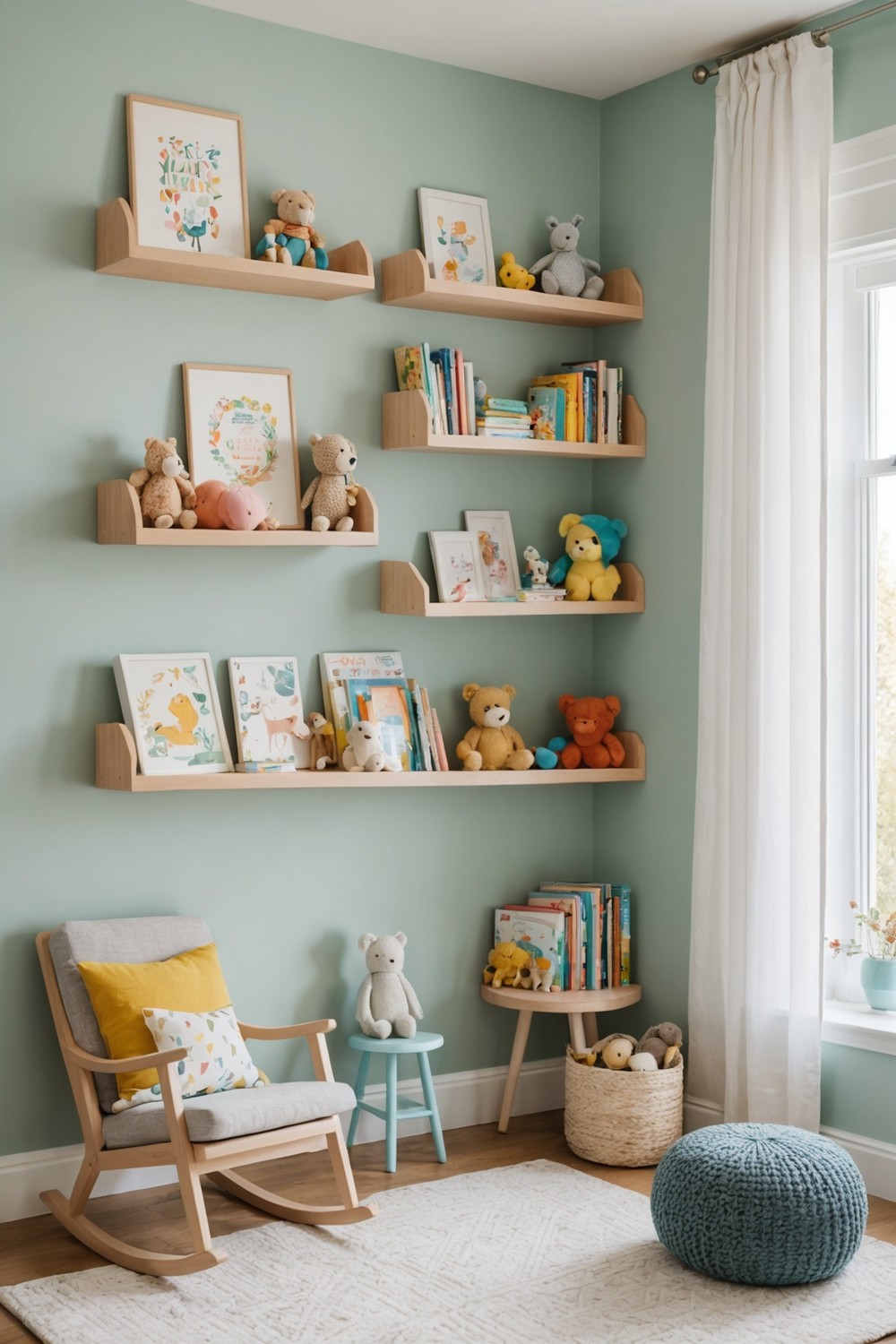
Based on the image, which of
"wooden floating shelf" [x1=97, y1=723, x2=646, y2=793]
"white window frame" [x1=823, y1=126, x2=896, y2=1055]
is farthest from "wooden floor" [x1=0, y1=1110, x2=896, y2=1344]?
"wooden floating shelf" [x1=97, y1=723, x2=646, y2=793]

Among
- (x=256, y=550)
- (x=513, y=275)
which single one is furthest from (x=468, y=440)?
(x=256, y=550)

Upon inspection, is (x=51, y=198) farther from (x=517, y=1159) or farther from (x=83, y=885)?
(x=517, y=1159)

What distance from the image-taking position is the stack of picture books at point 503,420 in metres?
3.74

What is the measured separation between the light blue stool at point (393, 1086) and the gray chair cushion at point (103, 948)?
1.68 ft

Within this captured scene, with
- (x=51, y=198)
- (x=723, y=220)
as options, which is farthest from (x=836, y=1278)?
(x=51, y=198)

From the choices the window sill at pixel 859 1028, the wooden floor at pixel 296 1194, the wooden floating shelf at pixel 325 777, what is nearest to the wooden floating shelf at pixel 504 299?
the wooden floating shelf at pixel 325 777

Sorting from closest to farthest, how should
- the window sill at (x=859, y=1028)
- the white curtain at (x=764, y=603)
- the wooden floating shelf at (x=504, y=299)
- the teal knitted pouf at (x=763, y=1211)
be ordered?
the teal knitted pouf at (x=763, y=1211) < the window sill at (x=859, y=1028) < the white curtain at (x=764, y=603) < the wooden floating shelf at (x=504, y=299)

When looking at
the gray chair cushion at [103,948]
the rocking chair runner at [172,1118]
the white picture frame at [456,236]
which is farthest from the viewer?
the white picture frame at [456,236]

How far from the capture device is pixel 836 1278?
2.77 meters

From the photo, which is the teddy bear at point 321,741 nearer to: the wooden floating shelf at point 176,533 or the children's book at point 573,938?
the wooden floating shelf at point 176,533

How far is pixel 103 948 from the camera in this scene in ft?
10.2

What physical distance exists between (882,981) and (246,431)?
6.66 ft

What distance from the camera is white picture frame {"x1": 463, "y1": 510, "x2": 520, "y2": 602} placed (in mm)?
3855

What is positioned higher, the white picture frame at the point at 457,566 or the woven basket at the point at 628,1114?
the white picture frame at the point at 457,566
